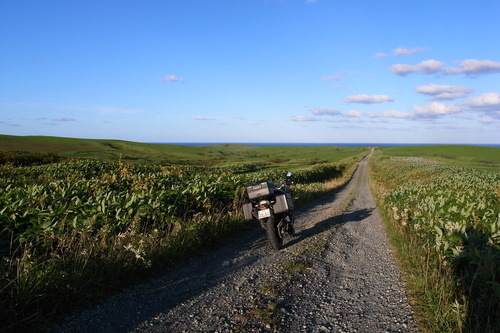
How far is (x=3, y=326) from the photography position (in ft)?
12.6

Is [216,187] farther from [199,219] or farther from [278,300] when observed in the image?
[278,300]

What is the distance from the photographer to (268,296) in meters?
5.17

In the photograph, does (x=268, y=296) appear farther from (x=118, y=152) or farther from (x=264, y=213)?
(x=118, y=152)

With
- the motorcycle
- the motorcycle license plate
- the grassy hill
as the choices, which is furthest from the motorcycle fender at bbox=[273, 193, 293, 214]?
the grassy hill

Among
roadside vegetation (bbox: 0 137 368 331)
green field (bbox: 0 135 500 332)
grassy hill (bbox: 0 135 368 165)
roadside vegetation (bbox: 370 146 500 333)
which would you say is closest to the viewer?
roadside vegetation (bbox: 370 146 500 333)

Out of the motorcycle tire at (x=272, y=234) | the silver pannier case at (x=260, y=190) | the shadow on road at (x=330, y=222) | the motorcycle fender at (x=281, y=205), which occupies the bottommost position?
the shadow on road at (x=330, y=222)

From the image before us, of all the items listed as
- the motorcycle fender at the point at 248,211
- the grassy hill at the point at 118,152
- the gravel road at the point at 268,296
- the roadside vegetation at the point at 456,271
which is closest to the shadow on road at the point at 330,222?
the gravel road at the point at 268,296

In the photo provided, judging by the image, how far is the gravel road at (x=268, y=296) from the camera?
4281mm

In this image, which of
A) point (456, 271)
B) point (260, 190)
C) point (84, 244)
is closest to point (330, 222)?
point (260, 190)

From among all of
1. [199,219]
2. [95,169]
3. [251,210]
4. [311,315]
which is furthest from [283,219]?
[95,169]

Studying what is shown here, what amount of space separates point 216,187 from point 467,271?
9.01m

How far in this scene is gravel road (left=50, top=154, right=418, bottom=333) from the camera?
4.28m

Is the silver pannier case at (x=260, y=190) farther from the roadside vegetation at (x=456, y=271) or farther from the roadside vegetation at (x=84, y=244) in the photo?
the roadside vegetation at (x=456, y=271)

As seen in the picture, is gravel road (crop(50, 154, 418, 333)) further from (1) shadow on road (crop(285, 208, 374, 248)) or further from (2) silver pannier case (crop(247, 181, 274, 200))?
(2) silver pannier case (crop(247, 181, 274, 200))
